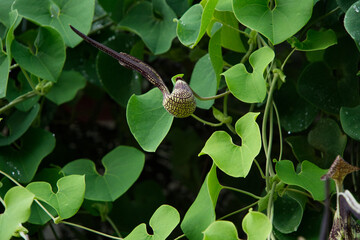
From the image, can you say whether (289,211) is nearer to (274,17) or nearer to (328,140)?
(328,140)

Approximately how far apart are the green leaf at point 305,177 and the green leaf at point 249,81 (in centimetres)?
8

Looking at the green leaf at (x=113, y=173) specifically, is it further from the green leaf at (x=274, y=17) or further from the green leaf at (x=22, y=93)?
the green leaf at (x=274, y=17)

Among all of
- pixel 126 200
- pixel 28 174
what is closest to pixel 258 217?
pixel 28 174

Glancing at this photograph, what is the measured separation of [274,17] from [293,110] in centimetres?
26

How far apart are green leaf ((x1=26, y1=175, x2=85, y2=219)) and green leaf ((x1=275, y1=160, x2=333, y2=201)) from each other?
236 mm

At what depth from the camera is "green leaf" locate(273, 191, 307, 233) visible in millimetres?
621

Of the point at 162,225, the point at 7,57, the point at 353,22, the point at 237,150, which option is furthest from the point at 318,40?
the point at 7,57

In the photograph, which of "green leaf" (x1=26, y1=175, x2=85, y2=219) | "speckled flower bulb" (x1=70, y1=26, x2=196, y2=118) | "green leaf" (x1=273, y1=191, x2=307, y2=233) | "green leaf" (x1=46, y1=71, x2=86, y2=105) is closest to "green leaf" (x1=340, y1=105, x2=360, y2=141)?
"green leaf" (x1=273, y1=191, x2=307, y2=233)

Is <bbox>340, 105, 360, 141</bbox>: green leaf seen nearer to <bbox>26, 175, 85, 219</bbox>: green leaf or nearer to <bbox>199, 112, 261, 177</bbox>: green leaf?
<bbox>199, 112, 261, 177</bbox>: green leaf

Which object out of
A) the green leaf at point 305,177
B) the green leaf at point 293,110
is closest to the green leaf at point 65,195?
the green leaf at point 305,177

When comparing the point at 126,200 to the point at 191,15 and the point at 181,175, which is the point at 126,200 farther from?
the point at 191,15

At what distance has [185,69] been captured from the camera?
3.68ft

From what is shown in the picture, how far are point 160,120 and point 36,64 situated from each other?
22 cm

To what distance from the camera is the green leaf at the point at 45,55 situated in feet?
2.29
